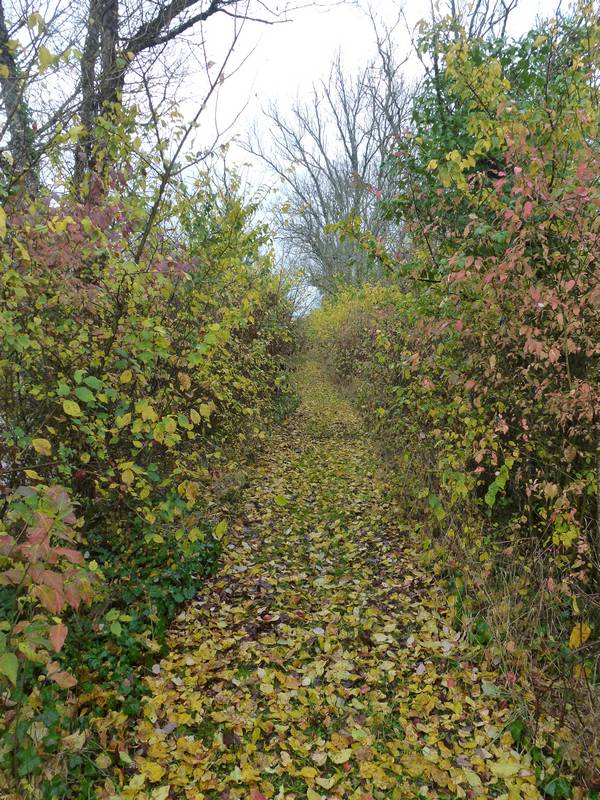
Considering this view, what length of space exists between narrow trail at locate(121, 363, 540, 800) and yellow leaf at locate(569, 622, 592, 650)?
500 millimetres

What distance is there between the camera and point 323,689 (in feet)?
9.61

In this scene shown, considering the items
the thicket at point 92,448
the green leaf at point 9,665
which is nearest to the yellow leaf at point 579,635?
the thicket at point 92,448

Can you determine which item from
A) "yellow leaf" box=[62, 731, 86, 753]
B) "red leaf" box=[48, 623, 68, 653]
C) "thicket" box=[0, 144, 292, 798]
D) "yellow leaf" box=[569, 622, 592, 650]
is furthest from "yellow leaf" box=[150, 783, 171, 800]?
"yellow leaf" box=[569, 622, 592, 650]

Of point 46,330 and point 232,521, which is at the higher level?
point 46,330

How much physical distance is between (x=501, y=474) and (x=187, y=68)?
15.9 feet

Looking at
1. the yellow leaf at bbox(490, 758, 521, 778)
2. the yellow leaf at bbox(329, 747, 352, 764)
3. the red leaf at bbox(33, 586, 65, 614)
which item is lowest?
the yellow leaf at bbox(490, 758, 521, 778)

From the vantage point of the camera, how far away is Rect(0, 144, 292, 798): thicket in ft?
6.89

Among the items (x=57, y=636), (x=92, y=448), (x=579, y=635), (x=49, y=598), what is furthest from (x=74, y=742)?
(x=579, y=635)

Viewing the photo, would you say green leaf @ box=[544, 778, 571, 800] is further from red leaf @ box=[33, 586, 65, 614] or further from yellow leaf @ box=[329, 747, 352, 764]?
red leaf @ box=[33, 586, 65, 614]

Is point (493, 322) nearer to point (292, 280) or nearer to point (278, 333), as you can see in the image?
point (278, 333)

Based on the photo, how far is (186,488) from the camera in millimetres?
2766

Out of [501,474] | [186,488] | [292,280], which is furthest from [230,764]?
[292,280]

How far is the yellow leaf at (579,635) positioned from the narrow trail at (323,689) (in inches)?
19.7

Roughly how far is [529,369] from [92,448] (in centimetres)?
286
